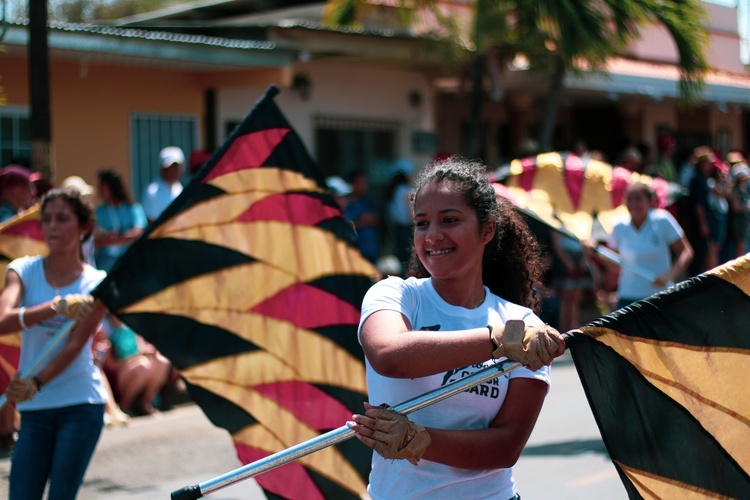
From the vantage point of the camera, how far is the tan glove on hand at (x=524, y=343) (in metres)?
2.68

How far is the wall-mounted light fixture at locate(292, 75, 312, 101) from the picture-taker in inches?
590

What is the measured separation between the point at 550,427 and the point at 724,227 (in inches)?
299

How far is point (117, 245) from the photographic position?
9367mm

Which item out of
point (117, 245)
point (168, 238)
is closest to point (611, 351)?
point (168, 238)

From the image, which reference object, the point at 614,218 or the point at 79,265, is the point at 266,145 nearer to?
the point at 79,265

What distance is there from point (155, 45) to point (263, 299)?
7381 mm

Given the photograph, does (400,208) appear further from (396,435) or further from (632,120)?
(396,435)

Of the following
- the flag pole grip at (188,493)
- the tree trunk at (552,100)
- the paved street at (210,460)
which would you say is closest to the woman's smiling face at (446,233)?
the flag pole grip at (188,493)

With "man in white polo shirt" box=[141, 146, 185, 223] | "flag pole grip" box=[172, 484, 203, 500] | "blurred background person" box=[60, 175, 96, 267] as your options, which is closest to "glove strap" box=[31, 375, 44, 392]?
"blurred background person" box=[60, 175, 96, 267]

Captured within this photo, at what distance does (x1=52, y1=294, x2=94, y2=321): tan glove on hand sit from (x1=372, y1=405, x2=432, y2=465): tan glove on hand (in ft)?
7.49

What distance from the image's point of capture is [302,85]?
15023mm

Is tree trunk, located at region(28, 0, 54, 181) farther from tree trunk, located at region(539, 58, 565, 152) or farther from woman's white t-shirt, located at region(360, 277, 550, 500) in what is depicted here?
tree trunk, located at region(539, 58, 565, 152)

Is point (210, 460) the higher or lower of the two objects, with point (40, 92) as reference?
lower

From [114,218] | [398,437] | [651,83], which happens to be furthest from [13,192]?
[651,83]
